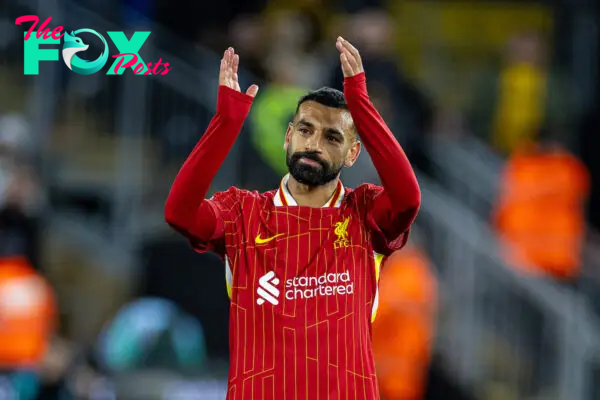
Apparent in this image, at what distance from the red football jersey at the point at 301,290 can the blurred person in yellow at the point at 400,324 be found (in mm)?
3277

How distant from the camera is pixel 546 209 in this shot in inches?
381

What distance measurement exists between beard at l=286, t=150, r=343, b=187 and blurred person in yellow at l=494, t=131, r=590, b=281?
16.6 feet

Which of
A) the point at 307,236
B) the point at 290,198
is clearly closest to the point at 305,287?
the point at 307,236

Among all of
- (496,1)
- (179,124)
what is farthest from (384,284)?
(496,1)

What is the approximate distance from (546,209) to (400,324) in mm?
2204

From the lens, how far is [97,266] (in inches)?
379

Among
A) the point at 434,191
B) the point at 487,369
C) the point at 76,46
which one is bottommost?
the point at 487,369

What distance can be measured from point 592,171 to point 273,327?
22.4ft

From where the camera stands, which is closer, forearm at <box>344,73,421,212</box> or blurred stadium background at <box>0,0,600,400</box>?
forearm at <box>344,73,421,212</box>

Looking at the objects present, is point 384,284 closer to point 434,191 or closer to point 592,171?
point 434,191

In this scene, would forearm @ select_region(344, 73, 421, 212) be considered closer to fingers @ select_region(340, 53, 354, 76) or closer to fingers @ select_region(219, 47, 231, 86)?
fingers @ select_region(340, 53, 354, 76)

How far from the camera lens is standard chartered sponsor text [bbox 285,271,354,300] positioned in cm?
455

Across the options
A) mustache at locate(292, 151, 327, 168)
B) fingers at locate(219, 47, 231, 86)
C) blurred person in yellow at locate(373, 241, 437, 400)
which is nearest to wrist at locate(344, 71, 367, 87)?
mustache at locate(292, 151, 327, 168)

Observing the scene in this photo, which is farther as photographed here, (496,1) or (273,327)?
(496,1)
